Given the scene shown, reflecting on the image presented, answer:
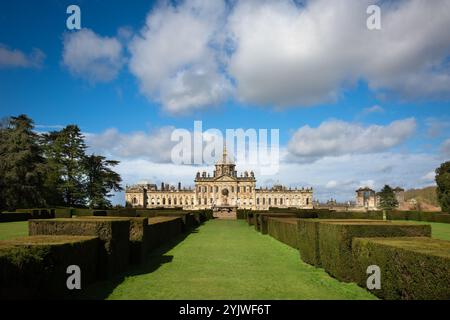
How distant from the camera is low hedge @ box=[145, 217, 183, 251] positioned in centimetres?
1385

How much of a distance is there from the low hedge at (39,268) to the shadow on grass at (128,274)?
0.83 feet

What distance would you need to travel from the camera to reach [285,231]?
17875 mm

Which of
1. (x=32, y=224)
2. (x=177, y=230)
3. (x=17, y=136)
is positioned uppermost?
(x=17, y=136)

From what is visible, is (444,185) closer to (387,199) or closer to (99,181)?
(387,199)

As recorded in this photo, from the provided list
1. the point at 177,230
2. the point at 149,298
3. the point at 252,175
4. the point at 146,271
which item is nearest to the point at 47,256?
the point at 149,298

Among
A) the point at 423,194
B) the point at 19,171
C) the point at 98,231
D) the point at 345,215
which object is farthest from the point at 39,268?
the point at 423,194

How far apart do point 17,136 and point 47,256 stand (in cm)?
3884

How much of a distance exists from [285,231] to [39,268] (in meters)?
13.0

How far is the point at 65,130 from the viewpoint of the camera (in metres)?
53.3

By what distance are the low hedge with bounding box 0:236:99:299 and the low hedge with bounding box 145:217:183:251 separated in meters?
5.31

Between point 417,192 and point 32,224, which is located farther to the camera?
point 417,192

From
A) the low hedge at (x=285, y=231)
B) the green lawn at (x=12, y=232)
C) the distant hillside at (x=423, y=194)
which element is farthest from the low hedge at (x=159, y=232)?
the distant hillside at (x=423, y=194)

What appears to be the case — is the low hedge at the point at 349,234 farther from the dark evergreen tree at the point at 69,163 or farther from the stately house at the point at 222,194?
the stately house at the point at 222,194
